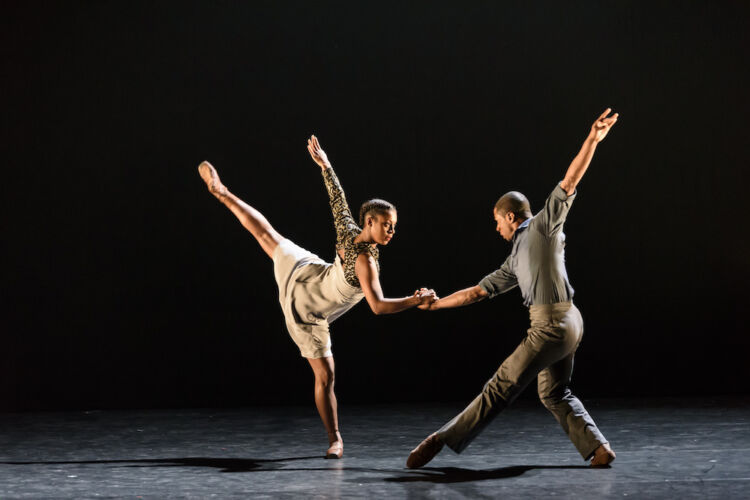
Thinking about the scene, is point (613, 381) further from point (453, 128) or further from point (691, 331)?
point (453, 128)

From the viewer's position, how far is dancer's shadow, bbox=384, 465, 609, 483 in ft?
11.8

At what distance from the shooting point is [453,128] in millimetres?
5992

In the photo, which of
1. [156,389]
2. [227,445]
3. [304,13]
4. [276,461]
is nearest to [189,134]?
[304,13]

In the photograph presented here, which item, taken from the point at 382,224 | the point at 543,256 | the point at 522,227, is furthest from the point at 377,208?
the point at 543,256

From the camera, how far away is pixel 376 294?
3857 mm

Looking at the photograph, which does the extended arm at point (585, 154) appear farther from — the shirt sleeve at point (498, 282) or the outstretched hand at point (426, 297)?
the outstretched hand at point (426, 297)

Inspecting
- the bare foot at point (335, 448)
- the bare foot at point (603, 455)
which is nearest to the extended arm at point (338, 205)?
the bare foot at point (335, 448)

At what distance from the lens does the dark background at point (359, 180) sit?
5863 mm

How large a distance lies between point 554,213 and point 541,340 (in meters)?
0.49

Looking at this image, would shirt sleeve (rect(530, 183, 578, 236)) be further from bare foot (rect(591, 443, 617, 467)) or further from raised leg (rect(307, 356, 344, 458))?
raised leg (rect(307, 356, 344, 458))

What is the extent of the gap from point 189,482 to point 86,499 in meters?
0.42

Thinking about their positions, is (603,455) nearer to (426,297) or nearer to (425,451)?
(425,451)

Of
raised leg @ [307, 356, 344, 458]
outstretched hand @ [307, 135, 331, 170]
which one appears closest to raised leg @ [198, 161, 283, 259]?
outstretched hand @ [307, 135, 331, 170]

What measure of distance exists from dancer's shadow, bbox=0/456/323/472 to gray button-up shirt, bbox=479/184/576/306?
1.33m
